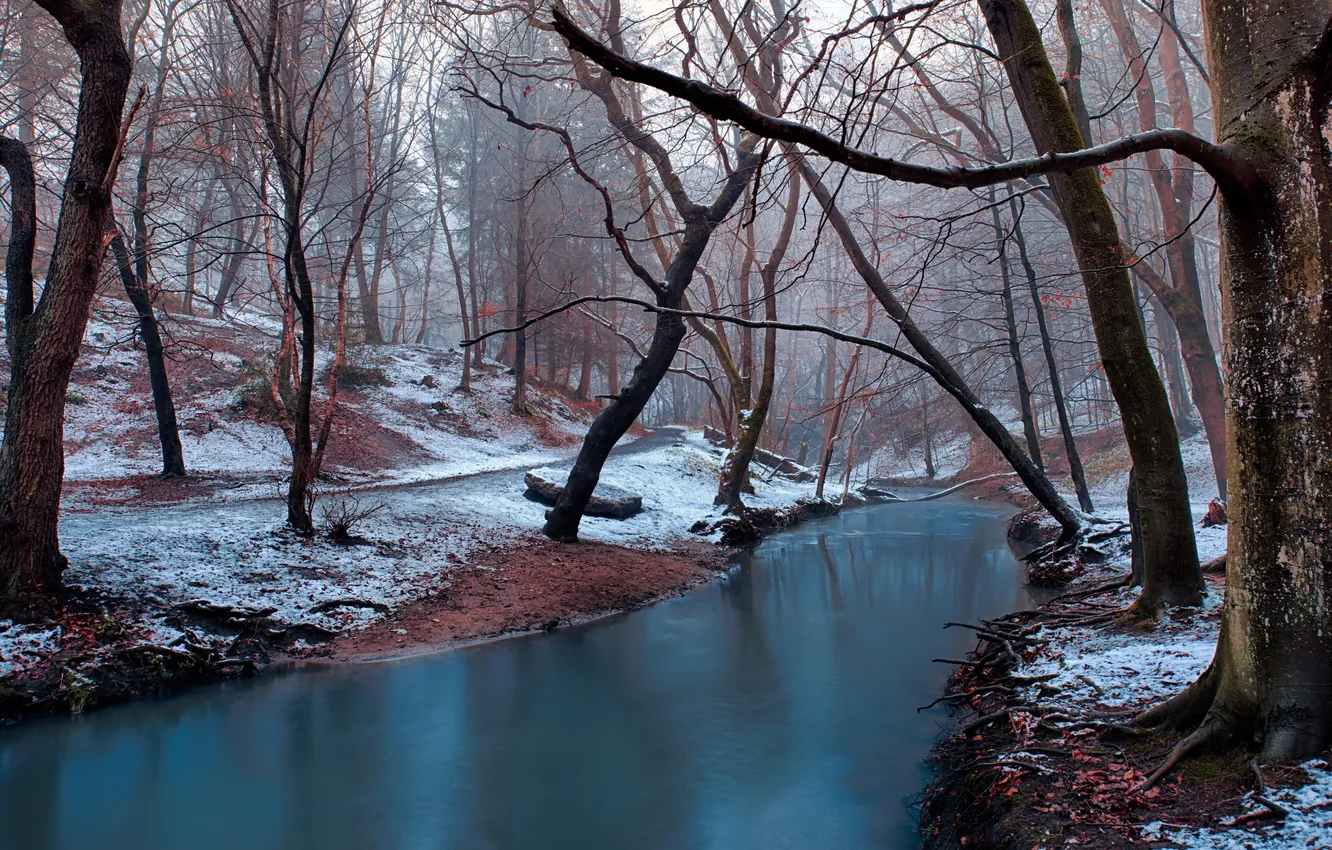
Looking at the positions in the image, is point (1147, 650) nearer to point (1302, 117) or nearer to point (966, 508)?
point (1302, 117)

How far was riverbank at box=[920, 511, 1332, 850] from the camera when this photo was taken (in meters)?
2.91

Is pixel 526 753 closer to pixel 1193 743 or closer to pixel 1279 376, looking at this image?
pixel 1193 743

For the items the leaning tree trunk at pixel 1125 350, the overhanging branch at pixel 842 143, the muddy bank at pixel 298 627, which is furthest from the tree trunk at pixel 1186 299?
the overhanging branch at pixel 842 143

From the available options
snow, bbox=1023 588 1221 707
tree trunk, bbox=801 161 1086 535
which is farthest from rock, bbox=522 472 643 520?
snow, bbox=1023 588 1221 707

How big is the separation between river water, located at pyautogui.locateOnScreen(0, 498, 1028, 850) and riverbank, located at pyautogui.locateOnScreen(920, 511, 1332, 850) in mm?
743

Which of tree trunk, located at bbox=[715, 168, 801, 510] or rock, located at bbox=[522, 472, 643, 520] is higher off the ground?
tree trunk, located at bbox=[715, 168, 801, 510]

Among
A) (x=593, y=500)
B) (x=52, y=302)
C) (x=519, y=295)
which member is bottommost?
(x=593, y=500)

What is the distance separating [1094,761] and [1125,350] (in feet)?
9.73

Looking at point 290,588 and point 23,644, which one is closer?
point 23,644

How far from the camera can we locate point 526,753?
6379 mm

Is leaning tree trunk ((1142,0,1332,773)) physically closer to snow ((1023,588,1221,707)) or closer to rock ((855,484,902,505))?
snow ((1023,588,1221,707))

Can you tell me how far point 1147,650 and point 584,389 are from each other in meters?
31.7

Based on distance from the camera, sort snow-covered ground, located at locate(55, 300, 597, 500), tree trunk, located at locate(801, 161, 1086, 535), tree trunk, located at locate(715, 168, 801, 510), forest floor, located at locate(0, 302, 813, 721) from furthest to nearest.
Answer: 1. tree trunk, located at locate(715, 168, 801, 510)
2. snow-covered ground, located at locate(55, 300, 597, 500)
3. tree trunk, located at locate(801, 161, 1086, 535)
4. forest floor, located at locate(0, 302, 813, 721)

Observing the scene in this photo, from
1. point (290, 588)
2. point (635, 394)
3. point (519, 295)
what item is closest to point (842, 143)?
point (290, 588)
